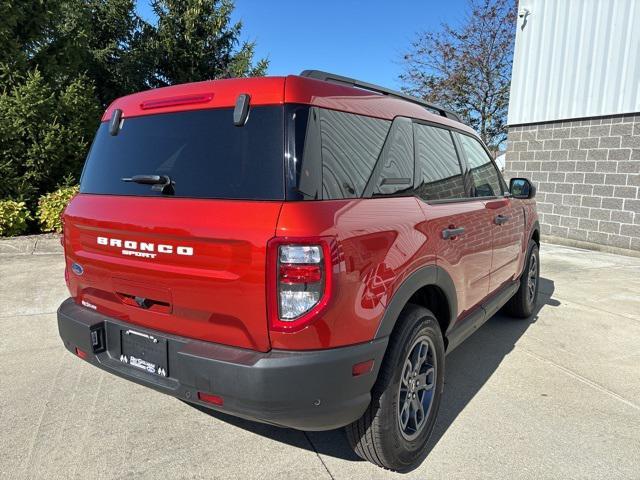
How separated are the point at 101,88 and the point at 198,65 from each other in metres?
2.95

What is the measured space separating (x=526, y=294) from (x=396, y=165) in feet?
9.81

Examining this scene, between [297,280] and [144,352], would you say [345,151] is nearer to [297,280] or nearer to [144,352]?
[297,280]

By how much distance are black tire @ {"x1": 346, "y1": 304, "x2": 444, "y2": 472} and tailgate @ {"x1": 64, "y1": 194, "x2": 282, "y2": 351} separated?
67 centimetres

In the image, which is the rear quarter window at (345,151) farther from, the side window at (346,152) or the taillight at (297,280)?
the taillight at (297,280)

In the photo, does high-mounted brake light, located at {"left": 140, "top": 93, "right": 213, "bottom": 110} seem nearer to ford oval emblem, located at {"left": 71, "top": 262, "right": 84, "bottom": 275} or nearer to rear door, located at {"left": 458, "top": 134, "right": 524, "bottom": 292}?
ford oval emblem, located at {"left": 71, "top": 262, "right": 84, "bottom": 275}

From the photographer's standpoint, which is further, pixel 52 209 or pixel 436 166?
pixel 52 209

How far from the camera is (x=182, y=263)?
203cm

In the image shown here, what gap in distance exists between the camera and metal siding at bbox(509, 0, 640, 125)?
8352 mm

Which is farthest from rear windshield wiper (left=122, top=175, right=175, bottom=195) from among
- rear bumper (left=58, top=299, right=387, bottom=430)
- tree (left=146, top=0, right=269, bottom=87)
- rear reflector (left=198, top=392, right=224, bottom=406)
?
tree (left=146, top=0, right=269, bottom=87)

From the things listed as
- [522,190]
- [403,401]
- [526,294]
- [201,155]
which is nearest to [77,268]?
[201,155]

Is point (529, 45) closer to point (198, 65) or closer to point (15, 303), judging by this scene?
point (198, 65)

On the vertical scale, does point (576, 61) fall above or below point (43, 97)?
above

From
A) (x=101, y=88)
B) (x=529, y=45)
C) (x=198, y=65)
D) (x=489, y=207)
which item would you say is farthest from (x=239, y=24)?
(x=489, y=207)

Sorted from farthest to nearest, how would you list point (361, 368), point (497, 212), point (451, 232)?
point (497, 212), point (451, 232), point (361, 368)
